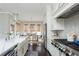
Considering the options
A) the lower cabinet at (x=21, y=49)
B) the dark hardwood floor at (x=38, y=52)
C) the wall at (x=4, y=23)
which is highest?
the wall at (x=4, y=23)

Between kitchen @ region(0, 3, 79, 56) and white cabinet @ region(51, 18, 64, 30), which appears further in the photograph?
white cabinet @ region(51, 18, 64, 30)

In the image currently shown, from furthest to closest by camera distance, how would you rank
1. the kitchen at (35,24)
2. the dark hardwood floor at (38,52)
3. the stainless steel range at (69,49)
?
the dark hardwood floor at (38,52), the kitchen at (35,24), the stainless steel range at (69,49)

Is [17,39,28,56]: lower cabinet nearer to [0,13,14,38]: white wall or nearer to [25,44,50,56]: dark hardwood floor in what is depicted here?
[25,44,50,56]: dark hardwood floor

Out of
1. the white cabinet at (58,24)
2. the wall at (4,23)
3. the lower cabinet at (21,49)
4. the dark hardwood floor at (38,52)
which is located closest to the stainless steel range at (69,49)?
the lower cabinet at (21,49)

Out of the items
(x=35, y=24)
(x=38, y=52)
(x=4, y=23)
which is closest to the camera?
(x=4, y=23)

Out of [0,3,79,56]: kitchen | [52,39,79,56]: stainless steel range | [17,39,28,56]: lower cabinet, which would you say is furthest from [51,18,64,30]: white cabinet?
[52,39,79,56]: stainless steel range

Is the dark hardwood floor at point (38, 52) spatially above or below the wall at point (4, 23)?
below

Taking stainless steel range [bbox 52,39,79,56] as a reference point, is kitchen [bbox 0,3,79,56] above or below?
above

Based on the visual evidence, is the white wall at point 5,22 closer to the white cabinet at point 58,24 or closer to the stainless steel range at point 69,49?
the stainless steel range at point 69,49

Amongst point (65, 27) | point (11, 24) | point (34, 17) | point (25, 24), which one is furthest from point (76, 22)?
point (11, 24)

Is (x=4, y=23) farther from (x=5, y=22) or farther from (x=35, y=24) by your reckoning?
(x=35, y=24)

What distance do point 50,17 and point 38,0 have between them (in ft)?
10.6

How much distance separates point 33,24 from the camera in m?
3.27

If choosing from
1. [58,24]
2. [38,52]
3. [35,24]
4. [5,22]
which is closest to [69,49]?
[5,22]
